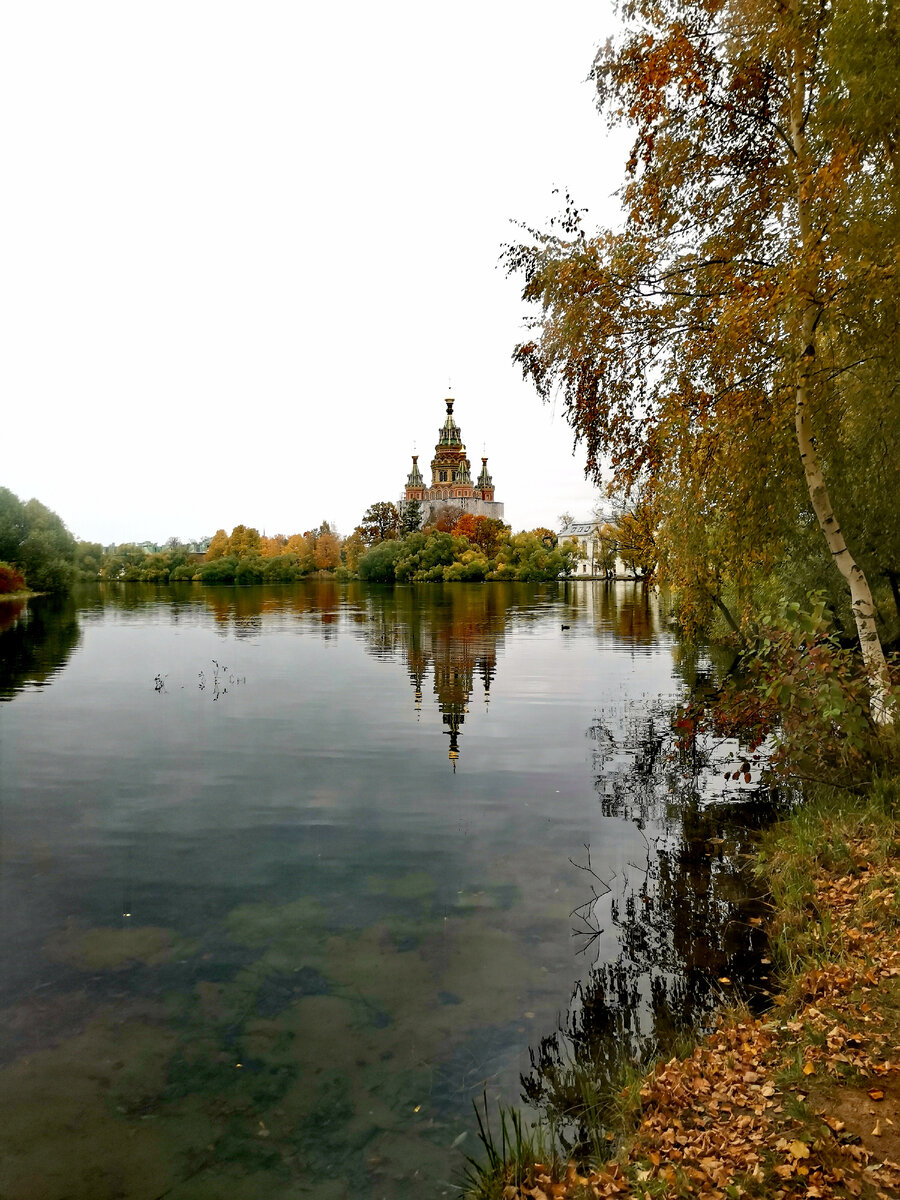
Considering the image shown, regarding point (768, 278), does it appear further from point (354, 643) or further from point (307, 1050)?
point (354, 643)

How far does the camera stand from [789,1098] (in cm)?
517

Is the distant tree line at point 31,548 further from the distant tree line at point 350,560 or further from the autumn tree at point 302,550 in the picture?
the autumn tree at point 302,550

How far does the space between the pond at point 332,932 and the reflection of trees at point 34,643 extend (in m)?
8.46

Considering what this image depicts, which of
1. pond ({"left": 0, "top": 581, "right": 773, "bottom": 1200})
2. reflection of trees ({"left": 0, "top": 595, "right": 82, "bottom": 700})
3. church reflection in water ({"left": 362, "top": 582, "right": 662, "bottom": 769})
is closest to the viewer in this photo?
pond ({"left": 0, "top": 581, "right": 773, "bottom": 1200})

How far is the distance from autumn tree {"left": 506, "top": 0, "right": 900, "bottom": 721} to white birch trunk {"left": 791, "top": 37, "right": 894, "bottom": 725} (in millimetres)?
32

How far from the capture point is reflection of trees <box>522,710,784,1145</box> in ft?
21.6

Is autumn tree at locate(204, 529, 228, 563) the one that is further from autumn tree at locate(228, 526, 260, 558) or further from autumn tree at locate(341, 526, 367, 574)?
autumn tree at locate(341, 526, 367, 574)

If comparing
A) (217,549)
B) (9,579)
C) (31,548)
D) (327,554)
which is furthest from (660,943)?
(217,549)

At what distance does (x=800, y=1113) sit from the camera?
4.96 m

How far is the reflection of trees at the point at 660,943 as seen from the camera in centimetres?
659

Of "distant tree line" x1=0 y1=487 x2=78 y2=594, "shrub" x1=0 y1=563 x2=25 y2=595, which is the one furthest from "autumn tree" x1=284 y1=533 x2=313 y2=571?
"shrub" x1=0 y1=563 x2=25 y2=595

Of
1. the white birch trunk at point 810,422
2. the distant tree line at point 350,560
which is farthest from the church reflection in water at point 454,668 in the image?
the distant tree line at point 350,560

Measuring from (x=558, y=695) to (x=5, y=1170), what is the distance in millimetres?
20710

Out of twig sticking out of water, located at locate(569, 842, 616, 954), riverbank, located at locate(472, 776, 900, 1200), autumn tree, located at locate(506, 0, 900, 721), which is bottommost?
twig sticking out of water, located at locate(569, 842, 616, 954)
